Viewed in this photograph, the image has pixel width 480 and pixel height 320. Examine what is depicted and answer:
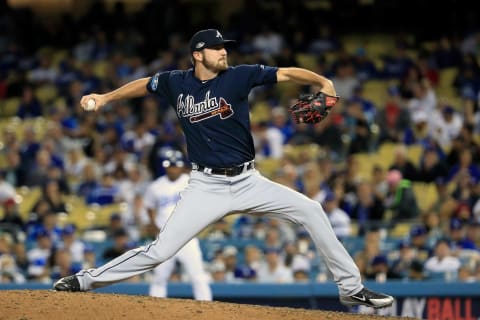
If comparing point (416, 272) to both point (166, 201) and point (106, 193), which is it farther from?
point (106, 193)

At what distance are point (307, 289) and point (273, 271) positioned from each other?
0.91 m

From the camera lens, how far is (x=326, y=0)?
19406 mm

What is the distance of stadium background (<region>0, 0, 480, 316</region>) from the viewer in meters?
12.5

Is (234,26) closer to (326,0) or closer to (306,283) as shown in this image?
(326,0)

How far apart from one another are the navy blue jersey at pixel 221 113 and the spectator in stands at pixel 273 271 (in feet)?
16.2

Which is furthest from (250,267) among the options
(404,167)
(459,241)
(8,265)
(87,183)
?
(87,183)

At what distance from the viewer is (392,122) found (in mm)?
15188

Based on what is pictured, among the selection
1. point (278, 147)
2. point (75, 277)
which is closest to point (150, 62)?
point (278, 147)

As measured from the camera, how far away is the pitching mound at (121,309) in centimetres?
682

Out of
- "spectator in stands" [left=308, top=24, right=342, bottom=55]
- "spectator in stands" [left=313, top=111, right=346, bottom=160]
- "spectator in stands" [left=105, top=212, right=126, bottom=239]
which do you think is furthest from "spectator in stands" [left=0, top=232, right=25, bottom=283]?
"spectator in stands" [left=308, top=24, right=342, bottom=55]

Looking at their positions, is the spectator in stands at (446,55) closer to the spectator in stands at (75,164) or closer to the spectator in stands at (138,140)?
the spectator in stands at (138,140)

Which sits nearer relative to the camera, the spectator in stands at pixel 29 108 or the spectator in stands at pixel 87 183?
the spectator in stands at pixel 87 183

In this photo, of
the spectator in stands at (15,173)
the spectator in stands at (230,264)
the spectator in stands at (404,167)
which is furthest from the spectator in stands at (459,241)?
the spectator in stands at (15,173)

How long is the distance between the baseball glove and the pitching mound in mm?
1313
